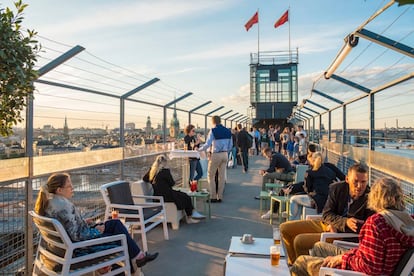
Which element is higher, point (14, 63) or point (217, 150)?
point (14, 63)

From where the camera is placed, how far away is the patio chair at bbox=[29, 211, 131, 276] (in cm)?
289

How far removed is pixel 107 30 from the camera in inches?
212

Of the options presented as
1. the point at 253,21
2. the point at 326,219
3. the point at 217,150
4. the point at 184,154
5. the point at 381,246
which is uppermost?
the point at 253,21

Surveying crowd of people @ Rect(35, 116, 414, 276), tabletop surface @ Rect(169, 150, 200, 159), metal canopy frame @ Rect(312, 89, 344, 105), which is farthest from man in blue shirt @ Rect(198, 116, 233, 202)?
metal canopy frame @ Rect(312, 89, 344, 105)

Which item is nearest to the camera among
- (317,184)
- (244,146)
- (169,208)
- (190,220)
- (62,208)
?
(62,208)

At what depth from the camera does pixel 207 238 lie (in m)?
4.90

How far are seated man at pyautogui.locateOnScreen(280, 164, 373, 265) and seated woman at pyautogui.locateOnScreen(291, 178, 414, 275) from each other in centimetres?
78

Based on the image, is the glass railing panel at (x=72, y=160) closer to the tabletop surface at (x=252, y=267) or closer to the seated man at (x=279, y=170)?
the tabletop surface at (x=252, y=267)

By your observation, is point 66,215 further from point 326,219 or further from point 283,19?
point 283,19

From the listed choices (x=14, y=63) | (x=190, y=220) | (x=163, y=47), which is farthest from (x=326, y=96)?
(x=14, y=63)

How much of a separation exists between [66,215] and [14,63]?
1.41 m

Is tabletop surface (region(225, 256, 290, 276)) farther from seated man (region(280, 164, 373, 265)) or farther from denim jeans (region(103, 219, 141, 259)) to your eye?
denim jeans (region(103, 219, 141, 259))

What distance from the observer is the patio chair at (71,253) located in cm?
289

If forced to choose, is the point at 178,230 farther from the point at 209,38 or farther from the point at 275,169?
the point at 209,38
